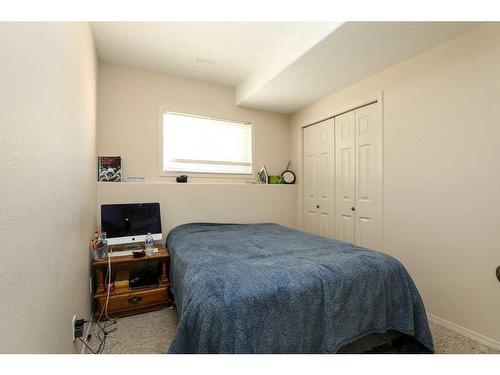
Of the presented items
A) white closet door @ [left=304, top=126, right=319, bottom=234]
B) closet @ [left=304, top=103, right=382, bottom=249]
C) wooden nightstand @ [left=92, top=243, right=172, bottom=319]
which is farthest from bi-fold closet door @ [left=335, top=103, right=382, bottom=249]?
wooden nightstand @ [left=92, top=243, right=172, bottom=319]

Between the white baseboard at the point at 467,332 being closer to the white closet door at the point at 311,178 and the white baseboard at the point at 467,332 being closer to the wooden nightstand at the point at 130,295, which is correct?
the white closet door at the point at 311,178

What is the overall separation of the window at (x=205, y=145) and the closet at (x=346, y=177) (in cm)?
98

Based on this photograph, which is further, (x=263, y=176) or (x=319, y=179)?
(x=263, y=176)

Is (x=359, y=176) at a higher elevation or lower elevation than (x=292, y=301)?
higher

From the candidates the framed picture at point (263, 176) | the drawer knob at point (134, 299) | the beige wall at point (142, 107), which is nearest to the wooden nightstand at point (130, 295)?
the drawer knob at point (134, 299)

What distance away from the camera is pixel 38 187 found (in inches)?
33.7

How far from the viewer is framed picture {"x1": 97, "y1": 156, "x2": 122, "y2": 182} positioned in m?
2.65

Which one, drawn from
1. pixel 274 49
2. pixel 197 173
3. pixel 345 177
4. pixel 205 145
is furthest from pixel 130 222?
pixel 345 177

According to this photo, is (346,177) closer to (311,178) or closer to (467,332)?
(311,178)

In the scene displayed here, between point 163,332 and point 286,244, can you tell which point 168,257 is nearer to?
point 163,332

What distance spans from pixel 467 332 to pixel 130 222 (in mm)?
3043

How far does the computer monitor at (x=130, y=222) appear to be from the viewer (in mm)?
2311

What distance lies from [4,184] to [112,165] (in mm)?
2308
